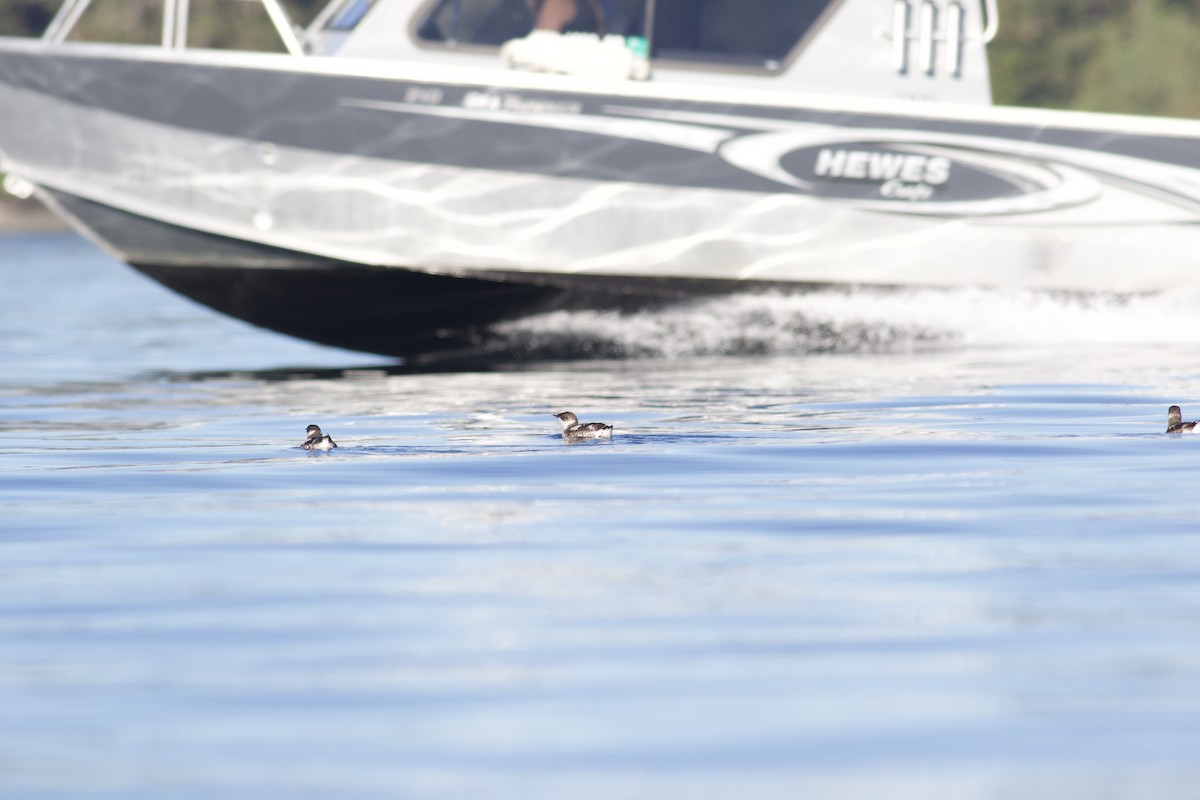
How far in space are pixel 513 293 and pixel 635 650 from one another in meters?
7.66

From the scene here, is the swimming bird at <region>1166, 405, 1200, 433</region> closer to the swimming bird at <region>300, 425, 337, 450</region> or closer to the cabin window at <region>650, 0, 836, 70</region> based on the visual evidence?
the swimming bird at <region>300, 425, 337, 450</region>

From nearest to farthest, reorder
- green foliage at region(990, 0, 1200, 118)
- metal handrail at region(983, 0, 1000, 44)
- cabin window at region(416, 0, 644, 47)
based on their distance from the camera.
Result: cabin window at region(416, 0, 644, 47), metal handrail at region(983, 0, 1000, 44), green foliage at region(990, 0, 1200, 118)

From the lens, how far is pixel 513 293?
40.3ft

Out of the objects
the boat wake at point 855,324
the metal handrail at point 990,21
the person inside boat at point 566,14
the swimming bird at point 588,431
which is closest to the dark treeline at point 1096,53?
the boat wake at point 855,324

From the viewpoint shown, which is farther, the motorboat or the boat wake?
the boat wake

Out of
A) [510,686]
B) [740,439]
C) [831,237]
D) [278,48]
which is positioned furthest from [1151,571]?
[278,48]

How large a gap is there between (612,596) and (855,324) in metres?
7.68

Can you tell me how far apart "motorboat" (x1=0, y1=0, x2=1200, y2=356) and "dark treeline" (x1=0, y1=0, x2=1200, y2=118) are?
2932 cm

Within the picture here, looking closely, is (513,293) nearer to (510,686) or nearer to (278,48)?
(510,686)

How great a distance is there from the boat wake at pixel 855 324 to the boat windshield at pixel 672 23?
1674 mm

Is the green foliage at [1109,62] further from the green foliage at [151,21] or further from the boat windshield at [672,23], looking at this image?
the boat windshield at [672,23]

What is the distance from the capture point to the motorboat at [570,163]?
11.7 metres

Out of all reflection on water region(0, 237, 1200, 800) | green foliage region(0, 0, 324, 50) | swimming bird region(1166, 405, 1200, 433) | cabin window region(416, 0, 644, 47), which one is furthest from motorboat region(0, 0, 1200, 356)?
green foliage region(0, 0, 324, 50)

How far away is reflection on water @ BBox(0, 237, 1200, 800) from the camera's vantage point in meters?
3.94
